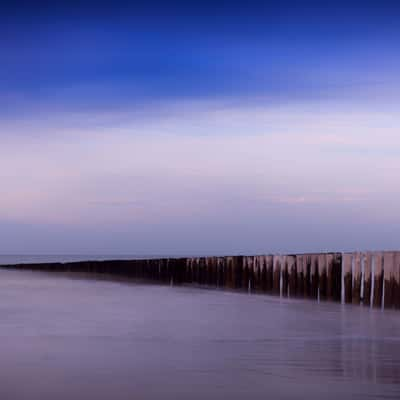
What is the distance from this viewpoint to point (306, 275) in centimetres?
1664

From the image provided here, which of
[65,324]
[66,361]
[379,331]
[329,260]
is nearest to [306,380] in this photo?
[66,361]

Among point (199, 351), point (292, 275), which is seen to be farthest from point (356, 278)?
point (199, 351)

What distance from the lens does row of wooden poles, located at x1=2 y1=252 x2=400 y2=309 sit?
13.6m

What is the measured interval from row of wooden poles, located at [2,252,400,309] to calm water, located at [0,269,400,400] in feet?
1.30

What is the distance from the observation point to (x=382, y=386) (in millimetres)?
6414

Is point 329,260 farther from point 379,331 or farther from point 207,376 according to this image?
point 207,376

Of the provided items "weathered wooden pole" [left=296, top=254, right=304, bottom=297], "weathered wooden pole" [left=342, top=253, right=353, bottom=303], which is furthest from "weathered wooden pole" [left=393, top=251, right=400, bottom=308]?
"weathered wooden pole" [left=296, top=254, right=304, bottom=297]

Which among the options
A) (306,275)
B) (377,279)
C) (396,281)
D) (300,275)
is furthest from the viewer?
(300,275)

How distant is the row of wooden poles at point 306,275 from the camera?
13.6 metres

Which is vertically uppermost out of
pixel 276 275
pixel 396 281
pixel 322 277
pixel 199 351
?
pixel 396 281

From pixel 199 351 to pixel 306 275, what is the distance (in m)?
8.06

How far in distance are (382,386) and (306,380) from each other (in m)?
0.68

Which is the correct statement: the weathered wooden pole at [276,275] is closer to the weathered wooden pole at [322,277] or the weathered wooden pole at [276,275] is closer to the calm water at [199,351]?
the calm water at [199,351]

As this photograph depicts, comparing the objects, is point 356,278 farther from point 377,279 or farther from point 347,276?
point 377,279
